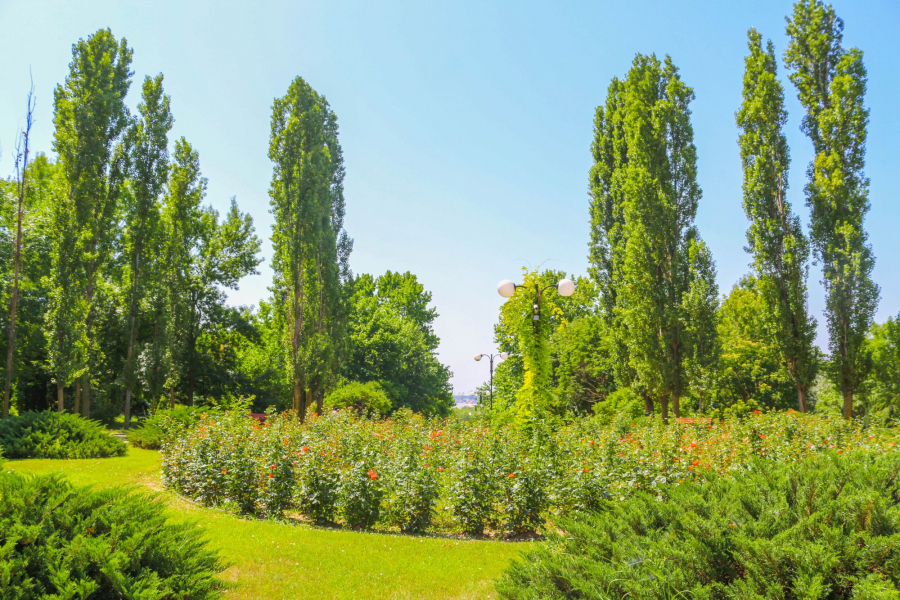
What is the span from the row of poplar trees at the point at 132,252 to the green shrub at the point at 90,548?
561 inches

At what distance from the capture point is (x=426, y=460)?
6184 mm

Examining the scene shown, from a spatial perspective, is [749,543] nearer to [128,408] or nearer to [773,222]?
[773,222]

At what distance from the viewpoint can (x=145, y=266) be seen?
1925 centimetres

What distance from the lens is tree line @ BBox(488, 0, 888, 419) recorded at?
15086 millimetres

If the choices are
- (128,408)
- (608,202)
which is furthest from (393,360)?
(608,202)

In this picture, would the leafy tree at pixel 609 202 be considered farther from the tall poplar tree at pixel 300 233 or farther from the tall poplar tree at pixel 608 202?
the tall poplar tree at pixel 300 233

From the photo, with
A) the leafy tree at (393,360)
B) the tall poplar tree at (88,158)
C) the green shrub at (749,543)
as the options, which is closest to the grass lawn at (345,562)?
the green shrub at (749,543)

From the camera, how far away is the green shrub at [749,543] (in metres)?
Result: 2.01

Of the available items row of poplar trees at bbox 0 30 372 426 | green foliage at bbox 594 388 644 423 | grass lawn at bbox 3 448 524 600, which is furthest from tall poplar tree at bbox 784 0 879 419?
row of poplar trees at bbox 0 30 372 426

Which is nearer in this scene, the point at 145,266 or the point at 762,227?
the point at 762,227

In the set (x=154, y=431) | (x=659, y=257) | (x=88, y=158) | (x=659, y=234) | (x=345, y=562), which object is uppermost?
(x=88, y=158)

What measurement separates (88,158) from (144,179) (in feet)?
8.56

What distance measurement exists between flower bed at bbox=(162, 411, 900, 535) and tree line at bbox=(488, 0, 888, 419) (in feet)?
27.5

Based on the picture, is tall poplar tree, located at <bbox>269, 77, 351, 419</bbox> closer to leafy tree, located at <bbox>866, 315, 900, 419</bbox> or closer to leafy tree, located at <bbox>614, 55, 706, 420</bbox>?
leafy tree, located at <bbox>614, 55, 706, 420</bbox>
